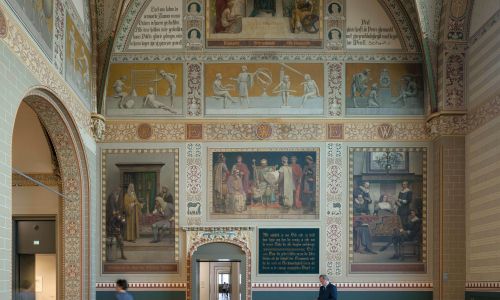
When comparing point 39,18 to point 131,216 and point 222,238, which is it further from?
point 222,238

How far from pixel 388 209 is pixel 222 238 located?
3939mm

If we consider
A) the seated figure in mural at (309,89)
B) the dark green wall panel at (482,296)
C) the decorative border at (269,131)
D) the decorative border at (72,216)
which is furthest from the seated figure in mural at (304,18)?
the dark green wall panel at (482,296)

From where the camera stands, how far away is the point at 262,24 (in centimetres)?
1684

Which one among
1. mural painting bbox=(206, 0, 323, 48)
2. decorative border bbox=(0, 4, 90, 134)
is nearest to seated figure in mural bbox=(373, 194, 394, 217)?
mural painting bbox=(206, 0, 323, 48)

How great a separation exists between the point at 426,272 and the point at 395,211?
156cm

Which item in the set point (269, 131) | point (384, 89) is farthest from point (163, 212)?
point (384, 89)

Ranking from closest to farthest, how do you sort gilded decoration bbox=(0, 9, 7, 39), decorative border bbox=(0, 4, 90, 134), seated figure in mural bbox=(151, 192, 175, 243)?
gilded decoration bbox=(0, 9, 7, 39) < decorative border bbox=(0, 4, 90, 134) < seated figure in mural bbox=(151, 192, 175, 243)

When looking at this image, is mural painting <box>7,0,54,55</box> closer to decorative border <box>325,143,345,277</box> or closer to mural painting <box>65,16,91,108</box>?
mural painting <box>65,16,91,108</box>

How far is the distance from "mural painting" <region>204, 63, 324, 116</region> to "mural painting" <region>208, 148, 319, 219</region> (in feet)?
3.22

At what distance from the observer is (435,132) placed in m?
16.0

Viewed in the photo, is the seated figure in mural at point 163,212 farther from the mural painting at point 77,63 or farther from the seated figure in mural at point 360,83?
the seated figure in mural at point 360,83

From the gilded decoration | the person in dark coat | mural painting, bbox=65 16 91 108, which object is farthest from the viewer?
mural painting, bbox=65 16 91 108

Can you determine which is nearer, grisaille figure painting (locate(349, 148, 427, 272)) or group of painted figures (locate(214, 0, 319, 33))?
grisaille figure painting (locate(349, 148, 427, 272))

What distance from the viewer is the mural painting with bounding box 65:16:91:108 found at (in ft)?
44.9
